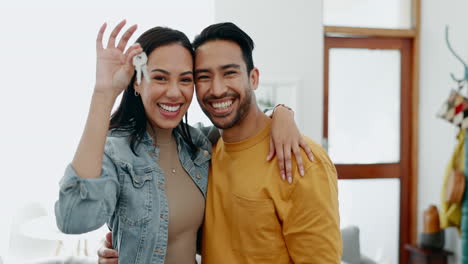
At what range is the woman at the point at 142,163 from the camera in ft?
3.60

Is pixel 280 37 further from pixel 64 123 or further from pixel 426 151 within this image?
pixel 64 123

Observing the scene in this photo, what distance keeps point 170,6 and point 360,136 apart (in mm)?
1928

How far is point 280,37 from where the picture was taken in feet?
12.4

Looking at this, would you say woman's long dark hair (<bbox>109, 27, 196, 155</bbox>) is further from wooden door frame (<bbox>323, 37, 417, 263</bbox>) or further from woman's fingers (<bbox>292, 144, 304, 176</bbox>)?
wooden door frame (<bbox>323, 37, 417, 263</bbox>)

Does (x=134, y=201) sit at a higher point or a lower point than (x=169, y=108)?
lower

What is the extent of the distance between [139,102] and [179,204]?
344mm

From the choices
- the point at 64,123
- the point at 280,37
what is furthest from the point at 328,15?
the point at 64,123

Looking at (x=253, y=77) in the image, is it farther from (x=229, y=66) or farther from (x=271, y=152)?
(x=271, y=152)

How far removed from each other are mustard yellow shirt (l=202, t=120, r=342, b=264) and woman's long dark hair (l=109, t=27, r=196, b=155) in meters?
0.19

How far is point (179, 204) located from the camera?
4.41 ft

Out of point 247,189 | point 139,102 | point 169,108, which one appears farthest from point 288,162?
point 139,102

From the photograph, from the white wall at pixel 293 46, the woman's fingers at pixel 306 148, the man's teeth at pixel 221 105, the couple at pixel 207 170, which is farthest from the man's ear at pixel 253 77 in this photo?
the white wall at pixel 293 46

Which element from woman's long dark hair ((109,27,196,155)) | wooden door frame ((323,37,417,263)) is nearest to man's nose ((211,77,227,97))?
woman's long dark hair ((109,27,196,155))

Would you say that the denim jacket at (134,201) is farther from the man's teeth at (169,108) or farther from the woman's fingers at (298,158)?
the woman's fingers at (298,158)
